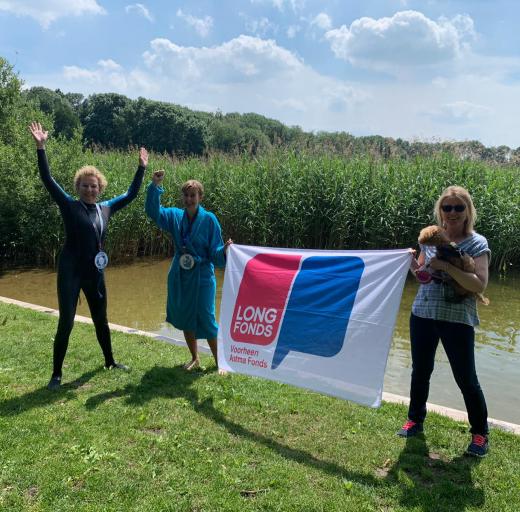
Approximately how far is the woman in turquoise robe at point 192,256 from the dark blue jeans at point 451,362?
6.97 ft

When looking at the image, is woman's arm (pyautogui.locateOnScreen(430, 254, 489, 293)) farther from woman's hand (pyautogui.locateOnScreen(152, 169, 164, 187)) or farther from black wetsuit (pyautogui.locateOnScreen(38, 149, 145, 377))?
black wetsuit (pyautogui.locateOnScreen(38, 149, 145, 377))

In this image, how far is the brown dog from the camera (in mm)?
3275

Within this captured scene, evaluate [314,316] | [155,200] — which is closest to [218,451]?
[314,316]

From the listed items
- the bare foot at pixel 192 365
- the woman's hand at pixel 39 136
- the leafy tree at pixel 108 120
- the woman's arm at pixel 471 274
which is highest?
the leafy tree at pixel 108 120

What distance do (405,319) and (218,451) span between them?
20.0 ft

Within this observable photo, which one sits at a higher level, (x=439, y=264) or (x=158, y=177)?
(x=158, y=177)

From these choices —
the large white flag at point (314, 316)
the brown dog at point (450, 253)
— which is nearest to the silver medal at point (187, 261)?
the large white flag at point (314, 316)

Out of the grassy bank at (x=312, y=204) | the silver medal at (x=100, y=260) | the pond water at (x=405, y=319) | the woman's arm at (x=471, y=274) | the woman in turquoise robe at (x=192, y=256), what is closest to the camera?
the woman's arm at (x=471, y=274)

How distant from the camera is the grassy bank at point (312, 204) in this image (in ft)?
40.7

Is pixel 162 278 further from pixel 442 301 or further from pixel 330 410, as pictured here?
pixel 442 301

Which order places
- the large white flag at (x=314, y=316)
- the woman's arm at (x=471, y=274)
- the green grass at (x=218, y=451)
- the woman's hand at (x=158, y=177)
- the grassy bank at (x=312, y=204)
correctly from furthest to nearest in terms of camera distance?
1. the grassy bank at (x=312, y=204)
2. the woman's hand at (x=158, y=177)
3. the large white flag at (x=314, y=316)
4. the woman's arm at (x=471, y=274)
5. the green grass at (x=218, y=451)

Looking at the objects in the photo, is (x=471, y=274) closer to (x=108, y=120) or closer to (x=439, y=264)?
(x=439, y=264)

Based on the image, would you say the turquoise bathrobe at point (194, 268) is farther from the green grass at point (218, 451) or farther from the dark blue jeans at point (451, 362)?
the dark blue jeans at point (451, 362)

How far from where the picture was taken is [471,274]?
3.26 m
